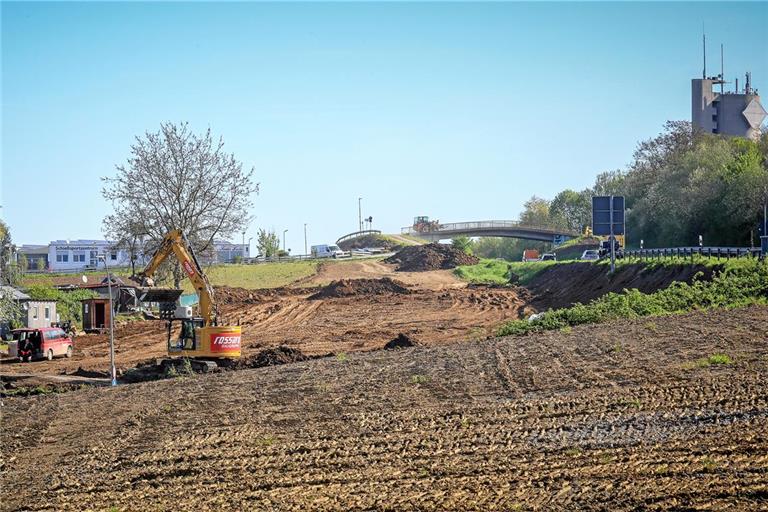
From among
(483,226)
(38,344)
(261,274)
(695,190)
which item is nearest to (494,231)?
(483,226)

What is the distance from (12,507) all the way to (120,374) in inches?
651

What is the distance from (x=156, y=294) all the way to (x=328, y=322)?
2143 cm

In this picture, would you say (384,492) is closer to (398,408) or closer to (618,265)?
(398,408)

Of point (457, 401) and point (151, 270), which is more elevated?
point (151, 270)

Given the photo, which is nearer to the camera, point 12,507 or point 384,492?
point 384,492

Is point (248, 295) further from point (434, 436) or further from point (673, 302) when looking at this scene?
point (434, 436)

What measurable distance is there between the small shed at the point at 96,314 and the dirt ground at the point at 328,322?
550cm

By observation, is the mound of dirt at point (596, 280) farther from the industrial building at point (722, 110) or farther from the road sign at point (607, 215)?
the industrial building at point (722, 110)

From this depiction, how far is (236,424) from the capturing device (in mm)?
19359

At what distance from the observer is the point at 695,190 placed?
6800cm

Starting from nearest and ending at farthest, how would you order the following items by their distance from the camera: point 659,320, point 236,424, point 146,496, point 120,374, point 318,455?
point 146,496, point 318,455, point 236,424, point 659,320, point 120,374

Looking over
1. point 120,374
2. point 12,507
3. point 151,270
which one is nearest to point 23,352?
point 120,374

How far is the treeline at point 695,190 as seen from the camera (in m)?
61.4

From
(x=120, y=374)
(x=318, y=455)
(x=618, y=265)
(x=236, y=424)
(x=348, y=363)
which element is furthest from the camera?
(x=618, y=265)
